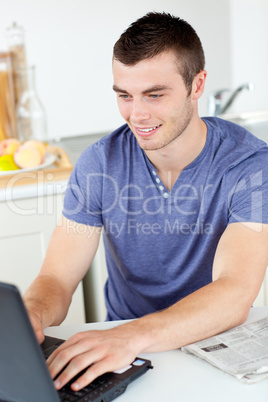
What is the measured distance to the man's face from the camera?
51.3 inches

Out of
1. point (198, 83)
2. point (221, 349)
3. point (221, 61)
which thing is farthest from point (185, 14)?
point (221, 349)

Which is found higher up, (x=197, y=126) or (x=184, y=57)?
(x=184, y=57)

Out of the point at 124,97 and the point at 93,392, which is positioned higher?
the point at 124,97

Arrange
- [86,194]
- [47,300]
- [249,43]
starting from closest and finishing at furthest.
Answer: [47,300], [86,194], [249,43]

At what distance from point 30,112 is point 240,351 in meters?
1.76

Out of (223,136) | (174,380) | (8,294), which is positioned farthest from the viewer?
(223,136)

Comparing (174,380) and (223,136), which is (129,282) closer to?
(223,136)

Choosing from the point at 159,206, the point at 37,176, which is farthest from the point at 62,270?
the point at 37,176

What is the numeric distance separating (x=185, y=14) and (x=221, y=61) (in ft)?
0.97

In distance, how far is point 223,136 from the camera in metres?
1.45

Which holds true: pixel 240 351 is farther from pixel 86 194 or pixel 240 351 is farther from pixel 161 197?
pixel 86 194

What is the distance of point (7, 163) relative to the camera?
2.06m

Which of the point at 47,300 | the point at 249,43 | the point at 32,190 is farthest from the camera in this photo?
the point at 249,43

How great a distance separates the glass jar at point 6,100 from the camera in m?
2.43
